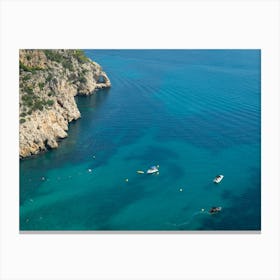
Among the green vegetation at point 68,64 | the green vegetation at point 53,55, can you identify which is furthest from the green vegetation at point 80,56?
the green vegetation at point 53,55

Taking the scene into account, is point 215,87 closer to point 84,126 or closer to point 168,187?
point 84,126

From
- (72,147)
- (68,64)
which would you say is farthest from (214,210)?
(68,64)

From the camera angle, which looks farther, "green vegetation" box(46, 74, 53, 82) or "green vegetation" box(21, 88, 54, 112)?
"green vegetation" box(46, 74, 53, 82)

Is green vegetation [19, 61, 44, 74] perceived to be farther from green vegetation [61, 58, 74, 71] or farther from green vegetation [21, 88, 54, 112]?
green vegetation [61, 58, 74, 71]

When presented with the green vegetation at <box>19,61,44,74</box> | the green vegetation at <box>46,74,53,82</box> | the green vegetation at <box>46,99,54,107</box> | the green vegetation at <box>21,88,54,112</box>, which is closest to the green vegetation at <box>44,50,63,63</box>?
the green vegetation at <box>19,61,44,74</box>

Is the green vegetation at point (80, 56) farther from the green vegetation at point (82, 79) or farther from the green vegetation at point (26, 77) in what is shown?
the green vegetation at point (26, 77)

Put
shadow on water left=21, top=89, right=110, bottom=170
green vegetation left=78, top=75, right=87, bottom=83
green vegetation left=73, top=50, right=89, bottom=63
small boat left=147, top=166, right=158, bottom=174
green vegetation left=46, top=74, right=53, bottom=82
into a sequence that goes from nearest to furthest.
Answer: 1. small boat left=147, top=166, right=158, bottom=174
2. shadow on water left=21, top=89, right=110, bottom=170
3. green vegetation left=46, top=74, right=53, bottom=82
4. green vegetation left=78, top=75, right=87, bottom=83
5. green vegetation left=73, top=50, right=89, bottom=63
